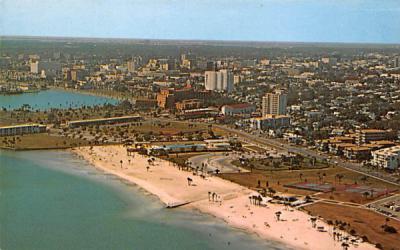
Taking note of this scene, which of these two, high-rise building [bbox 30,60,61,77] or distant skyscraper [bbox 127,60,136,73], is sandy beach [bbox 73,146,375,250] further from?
distant skyscraper [bbox 127,60,136,73]

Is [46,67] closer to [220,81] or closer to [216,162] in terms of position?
[220,81]

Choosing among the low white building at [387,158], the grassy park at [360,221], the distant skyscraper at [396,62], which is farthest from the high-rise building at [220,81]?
the grassy park at [360,221]

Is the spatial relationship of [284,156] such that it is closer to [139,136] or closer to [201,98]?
[139,136]

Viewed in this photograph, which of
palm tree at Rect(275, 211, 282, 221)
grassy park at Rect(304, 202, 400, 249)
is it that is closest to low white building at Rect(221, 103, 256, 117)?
grassy park at Rect(304, 202, 400, 249)

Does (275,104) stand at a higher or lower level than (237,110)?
higher

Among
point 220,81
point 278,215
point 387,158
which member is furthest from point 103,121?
point 278,215

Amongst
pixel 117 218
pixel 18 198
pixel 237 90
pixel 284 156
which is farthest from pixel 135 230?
pixel 237 90
